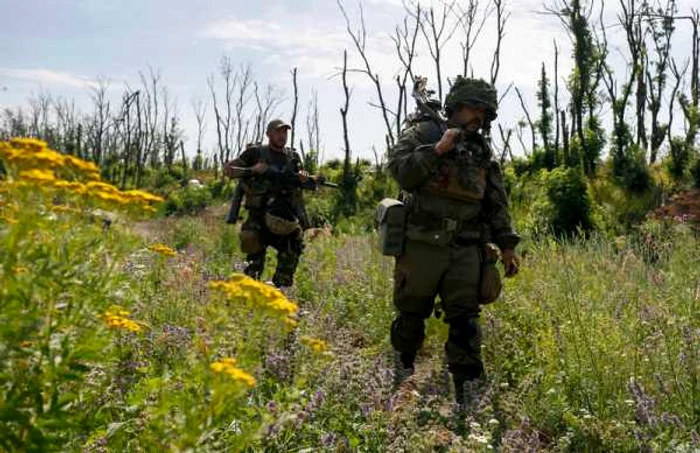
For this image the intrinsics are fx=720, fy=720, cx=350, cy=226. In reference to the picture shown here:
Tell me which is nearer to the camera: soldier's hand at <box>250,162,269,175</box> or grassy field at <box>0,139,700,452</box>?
grassy field at <box>0,139,700,452</box>

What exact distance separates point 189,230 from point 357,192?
1026cm

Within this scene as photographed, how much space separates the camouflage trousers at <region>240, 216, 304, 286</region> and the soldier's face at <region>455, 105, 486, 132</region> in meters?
2.59

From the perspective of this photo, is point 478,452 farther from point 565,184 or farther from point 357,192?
point 357,192

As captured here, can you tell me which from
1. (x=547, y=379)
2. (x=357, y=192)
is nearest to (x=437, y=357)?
(x=547, y=379)

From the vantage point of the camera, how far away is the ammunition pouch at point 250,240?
634 centimetres

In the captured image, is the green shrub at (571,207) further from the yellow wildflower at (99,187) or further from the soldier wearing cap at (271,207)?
the yellow wildflower at (99,187)

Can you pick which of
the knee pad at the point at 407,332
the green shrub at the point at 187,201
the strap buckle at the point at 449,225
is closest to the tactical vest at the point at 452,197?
the strap buckle at the point at 449,225

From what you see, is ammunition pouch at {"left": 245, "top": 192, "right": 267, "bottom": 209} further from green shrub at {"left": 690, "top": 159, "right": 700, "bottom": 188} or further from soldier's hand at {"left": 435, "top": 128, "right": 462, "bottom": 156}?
green shrub at {"left": 690, "top": 159, "right": 700, "bottom": 188}

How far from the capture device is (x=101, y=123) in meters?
51.4

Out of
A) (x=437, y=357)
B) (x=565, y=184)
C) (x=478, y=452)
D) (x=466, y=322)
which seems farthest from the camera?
(x=565, y=184)

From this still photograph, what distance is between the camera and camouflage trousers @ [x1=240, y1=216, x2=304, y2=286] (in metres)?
6.36

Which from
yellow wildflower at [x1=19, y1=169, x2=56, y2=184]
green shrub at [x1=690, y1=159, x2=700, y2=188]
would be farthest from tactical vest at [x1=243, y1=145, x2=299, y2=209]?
green shrub at [x1=690, y1=159, x2=700, y2=188]

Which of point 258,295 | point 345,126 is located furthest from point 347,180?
point 258,295

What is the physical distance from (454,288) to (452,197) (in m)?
0.53
